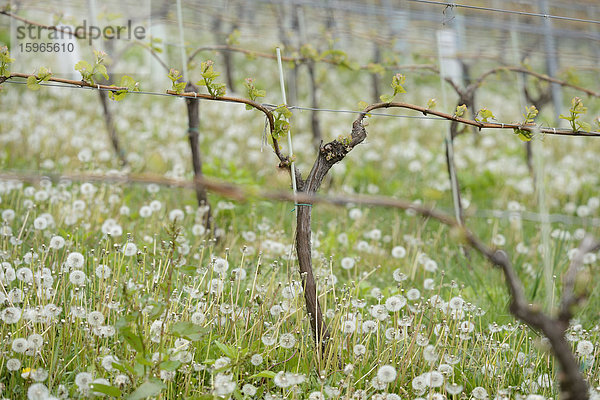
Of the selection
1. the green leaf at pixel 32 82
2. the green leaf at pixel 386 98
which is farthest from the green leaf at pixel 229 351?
the green leaf at pixel 32 82

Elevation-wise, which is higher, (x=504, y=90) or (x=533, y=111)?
A: (x=504, y=90)

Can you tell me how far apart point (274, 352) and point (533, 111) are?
59.0 inches

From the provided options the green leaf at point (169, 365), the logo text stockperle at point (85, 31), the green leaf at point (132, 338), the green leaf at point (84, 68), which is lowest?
the green leaf at point (169, 365)

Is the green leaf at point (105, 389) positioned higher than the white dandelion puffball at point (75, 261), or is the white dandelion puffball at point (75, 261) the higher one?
the white dandelion puffball at point (75, 261)

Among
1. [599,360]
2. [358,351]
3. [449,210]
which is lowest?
[599,360]

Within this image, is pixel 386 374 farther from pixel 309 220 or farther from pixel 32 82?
pixel 32 82

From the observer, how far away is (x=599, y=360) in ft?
8.96

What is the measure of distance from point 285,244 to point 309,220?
1.30 meters

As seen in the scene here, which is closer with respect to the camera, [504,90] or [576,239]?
[576,239]

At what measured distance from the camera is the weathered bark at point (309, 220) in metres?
2.55

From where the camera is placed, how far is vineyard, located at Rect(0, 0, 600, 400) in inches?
87.9

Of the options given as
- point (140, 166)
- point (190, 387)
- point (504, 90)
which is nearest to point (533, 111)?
point (190, 387)

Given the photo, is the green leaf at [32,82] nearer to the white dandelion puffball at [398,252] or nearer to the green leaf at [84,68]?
the green leaf at [84,68]

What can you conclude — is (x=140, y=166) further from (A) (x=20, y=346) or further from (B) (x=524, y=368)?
(B) (x=524, y=368)
